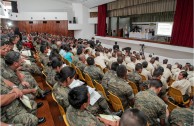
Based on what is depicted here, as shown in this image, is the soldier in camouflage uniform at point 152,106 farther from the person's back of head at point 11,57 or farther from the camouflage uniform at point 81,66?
the camouflage uniform at point 81,66

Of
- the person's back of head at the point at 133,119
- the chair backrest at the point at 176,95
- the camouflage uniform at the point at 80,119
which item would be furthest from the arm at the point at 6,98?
the chair backrest at the point at 176,95

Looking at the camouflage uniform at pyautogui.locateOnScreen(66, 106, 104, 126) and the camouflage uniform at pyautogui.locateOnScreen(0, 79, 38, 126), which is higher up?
the camouflage uniform at pyautogui.locateOnScreen(66, 106, 104, 126)

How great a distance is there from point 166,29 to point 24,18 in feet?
41.0

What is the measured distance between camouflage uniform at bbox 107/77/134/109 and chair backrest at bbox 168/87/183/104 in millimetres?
1177

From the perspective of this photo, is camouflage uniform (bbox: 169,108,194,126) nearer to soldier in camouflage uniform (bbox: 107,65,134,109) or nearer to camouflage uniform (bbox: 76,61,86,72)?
soldier in camouflage uniform (bbox: 107,65,134,109)

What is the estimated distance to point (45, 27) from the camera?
15.4 meters

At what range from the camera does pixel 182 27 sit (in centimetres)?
716

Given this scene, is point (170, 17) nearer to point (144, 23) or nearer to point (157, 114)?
point (144, 23)

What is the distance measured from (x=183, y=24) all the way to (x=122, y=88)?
237 inches

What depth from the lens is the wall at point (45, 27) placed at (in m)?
15.0

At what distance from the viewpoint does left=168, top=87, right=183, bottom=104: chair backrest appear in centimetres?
329

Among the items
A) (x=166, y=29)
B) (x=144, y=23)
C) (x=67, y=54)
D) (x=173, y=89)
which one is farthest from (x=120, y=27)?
(x=173, y=89)

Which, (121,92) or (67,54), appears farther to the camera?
(67,54)

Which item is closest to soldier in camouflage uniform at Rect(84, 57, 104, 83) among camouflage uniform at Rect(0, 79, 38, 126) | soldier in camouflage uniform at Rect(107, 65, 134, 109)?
soldier in camouflage uniform at Rect(107, 65, 134, 109)
